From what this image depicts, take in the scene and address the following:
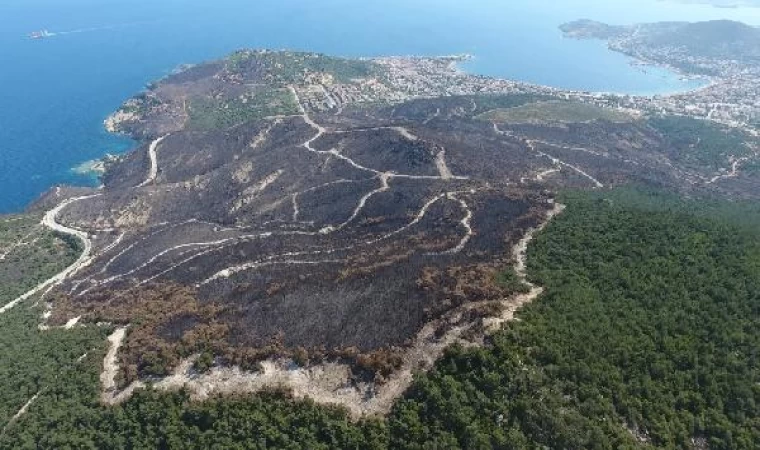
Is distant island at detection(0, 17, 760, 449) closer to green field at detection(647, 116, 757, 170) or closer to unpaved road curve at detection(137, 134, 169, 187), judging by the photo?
unpaved road curve at detection(137, 134, 169, 187)

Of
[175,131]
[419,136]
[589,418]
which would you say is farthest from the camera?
[175,131]

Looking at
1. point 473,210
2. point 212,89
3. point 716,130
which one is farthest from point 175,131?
point 716,130

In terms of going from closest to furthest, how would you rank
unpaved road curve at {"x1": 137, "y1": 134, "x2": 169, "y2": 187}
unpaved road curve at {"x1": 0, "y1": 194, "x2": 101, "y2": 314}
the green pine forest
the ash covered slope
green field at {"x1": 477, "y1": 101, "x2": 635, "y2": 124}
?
the green pine forest < the ash covered slope < unpaved road curve at {"x1": 0, "y1": 194, "x2": 101, "y2": 314} < unpaved road curve at {"x1": 137, "y1": 134, "x2": 169, "y2": 187} < green field at {"x1": 477, "y1": 101, "x2": 635, "y2": 124}

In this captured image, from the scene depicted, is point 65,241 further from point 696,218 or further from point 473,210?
point 696,218

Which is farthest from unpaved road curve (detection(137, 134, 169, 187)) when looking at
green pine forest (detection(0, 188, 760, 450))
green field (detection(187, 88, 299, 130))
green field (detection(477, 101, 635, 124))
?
green field (detection(477, 101, 635, 124))

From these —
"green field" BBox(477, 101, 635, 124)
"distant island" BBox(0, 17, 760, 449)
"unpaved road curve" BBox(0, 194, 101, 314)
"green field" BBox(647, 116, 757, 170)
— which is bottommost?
"green field" BBox(647, 116, 757, 170)

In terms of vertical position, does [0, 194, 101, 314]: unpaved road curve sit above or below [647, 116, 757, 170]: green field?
above
